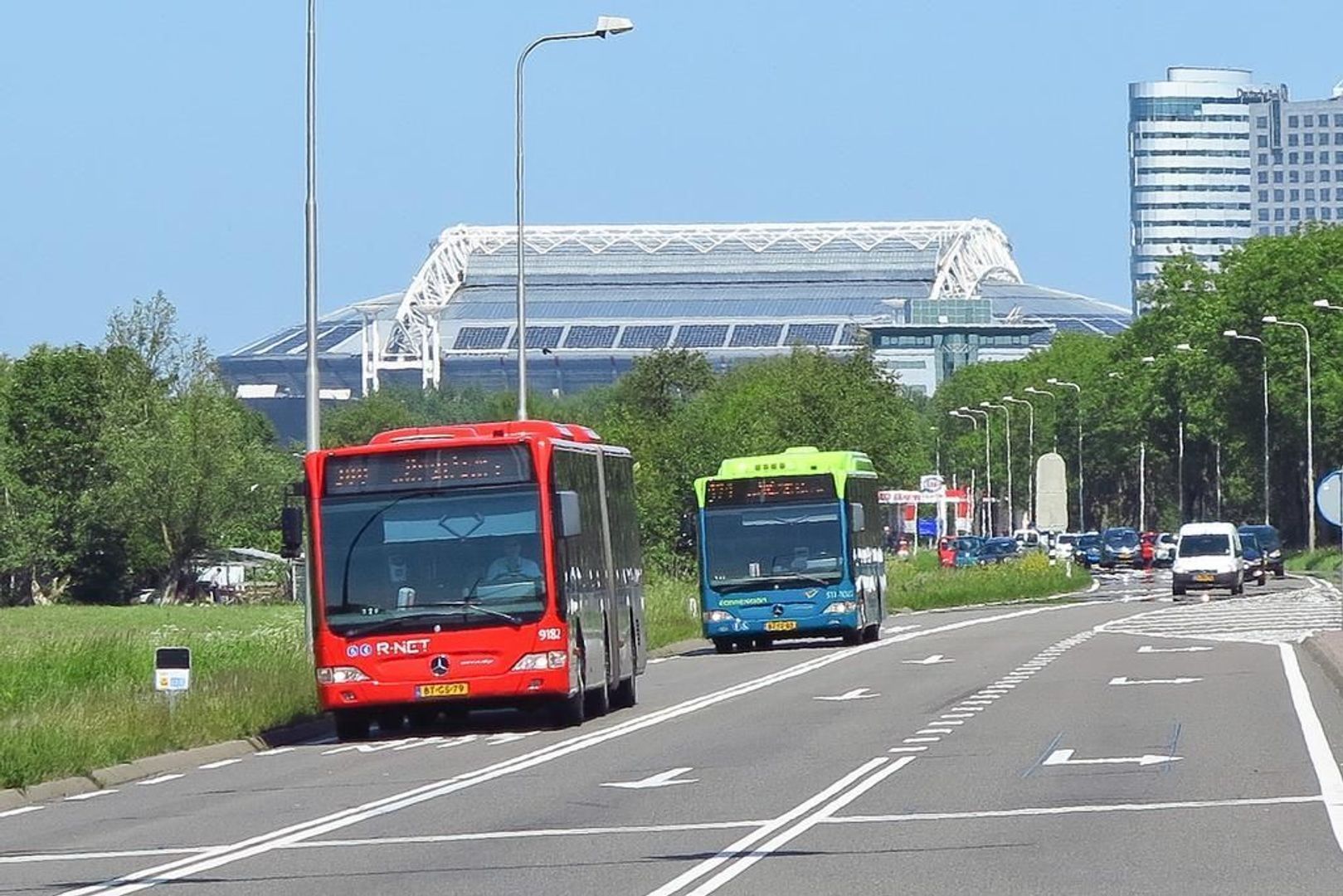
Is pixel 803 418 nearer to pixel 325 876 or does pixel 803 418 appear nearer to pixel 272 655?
pixel 272 655

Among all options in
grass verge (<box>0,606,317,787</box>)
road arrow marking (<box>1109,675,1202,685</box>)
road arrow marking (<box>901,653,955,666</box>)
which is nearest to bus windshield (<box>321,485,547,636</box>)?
grass verge (<box>0,606,317,787</box>)

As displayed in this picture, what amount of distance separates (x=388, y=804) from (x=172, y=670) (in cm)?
610

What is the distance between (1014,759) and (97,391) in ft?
284

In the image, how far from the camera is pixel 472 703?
24.9 metres

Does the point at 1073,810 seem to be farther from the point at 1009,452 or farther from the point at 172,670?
the point at 1009,452

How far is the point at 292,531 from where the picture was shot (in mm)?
24281

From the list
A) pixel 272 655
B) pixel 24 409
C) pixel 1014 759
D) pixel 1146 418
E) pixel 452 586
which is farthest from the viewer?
pixel 1146 418

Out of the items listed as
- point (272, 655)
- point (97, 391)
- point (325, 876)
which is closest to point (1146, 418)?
point (97, 391)

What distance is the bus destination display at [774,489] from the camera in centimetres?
4303

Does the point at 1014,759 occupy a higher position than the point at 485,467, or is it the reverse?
the point at 485,467

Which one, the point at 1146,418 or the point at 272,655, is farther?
the point at 1146,418

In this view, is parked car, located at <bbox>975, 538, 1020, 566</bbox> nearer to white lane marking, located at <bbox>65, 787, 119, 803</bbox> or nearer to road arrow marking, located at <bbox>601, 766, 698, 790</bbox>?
white lane marking, located at <bbox>65, 787, 119, 803</bbox>

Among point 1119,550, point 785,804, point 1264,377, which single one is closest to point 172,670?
point 785,804

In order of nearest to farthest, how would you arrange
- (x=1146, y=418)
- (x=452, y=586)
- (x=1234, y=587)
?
(x=452, y=586), (x=1234, y=587), (x=1146, y=418)
